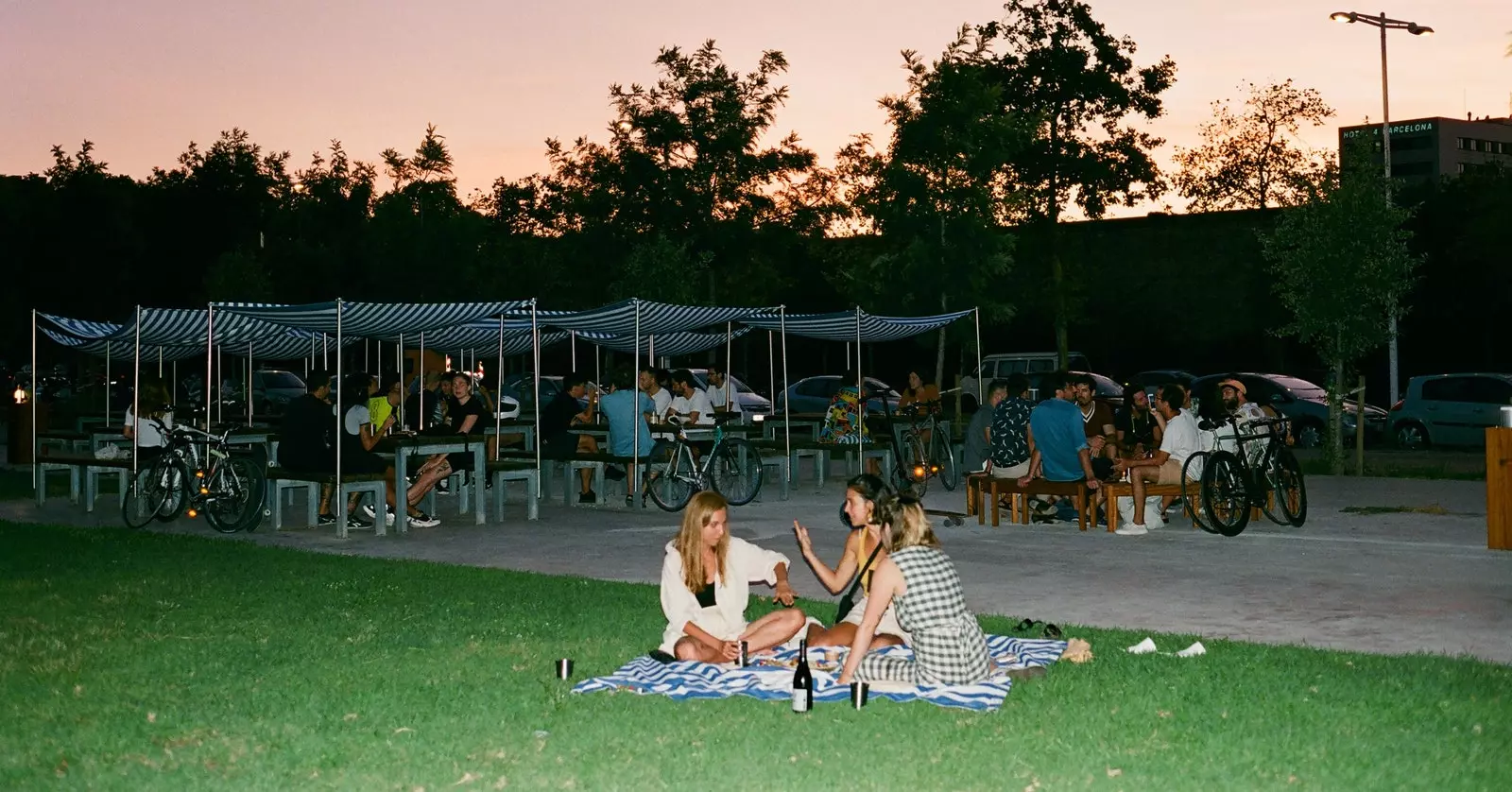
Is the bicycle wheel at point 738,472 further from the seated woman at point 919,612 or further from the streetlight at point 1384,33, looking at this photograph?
the streetlight at point 1384,33

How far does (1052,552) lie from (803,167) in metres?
33.2

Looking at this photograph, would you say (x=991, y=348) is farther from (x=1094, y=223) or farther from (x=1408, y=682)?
(x=1408, y=682)

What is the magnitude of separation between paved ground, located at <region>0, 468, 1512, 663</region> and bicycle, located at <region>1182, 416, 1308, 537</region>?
0.59 ft

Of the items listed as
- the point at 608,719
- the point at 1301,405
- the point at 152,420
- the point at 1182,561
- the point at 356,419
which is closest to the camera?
the point at 608,719

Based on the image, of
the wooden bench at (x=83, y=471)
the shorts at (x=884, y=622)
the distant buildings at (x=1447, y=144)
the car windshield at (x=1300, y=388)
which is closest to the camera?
the shorts at (x=884, y=622)

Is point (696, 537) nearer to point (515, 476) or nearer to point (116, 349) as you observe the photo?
point (515, 476)

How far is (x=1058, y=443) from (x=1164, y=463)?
0.92m

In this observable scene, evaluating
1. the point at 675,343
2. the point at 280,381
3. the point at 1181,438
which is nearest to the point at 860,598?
the point at 1181,438

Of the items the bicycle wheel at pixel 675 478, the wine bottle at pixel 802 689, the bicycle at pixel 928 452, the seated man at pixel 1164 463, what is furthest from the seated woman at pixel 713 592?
the bicycle at pixel 928 452

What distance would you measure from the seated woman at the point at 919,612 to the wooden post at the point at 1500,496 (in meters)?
6.76

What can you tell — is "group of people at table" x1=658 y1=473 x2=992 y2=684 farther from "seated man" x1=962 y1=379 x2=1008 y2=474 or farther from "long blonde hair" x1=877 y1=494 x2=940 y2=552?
"seated man" x1=962 y1=379 x2=1008 y2=474

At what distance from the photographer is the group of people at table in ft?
21.8

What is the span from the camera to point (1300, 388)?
30047 millimetres

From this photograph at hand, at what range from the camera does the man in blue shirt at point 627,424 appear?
648 inches
